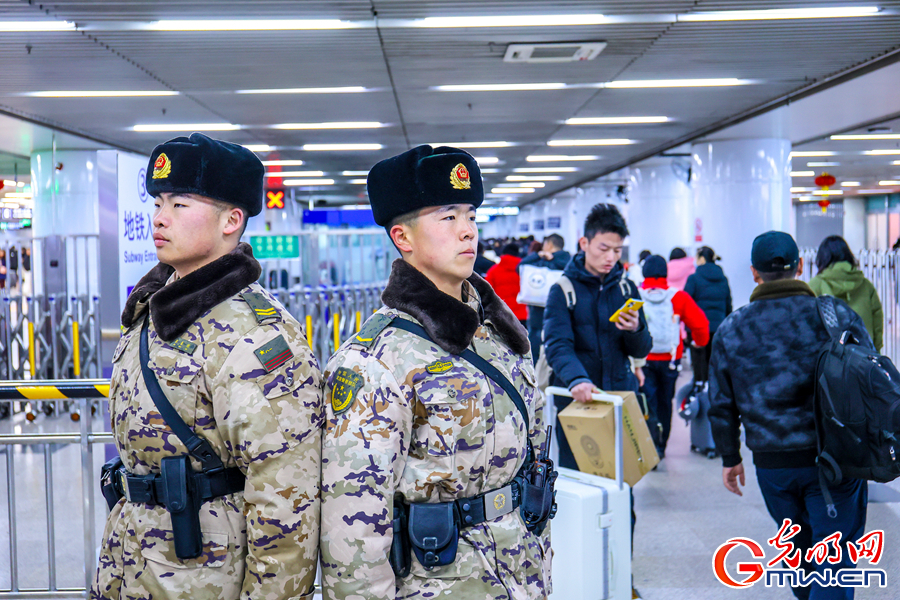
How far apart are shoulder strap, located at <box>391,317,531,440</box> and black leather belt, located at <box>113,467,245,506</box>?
1.55ft

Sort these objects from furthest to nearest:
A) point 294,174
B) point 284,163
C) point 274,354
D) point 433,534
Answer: point 294,174, point 284,163, point 274,354, point 433,534

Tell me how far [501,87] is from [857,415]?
6057 millimetres

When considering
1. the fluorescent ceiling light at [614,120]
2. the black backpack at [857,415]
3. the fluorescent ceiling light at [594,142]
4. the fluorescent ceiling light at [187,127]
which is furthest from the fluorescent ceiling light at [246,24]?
the fluorescent ceiling light at [594,142]

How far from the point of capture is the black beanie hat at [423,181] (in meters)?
1.60

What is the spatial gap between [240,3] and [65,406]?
223 inches

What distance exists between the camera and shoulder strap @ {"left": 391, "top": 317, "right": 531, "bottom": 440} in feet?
5.18

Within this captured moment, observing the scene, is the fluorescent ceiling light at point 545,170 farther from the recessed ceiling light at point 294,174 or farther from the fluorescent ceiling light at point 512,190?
the fluorescent ceiling light at point 512,190

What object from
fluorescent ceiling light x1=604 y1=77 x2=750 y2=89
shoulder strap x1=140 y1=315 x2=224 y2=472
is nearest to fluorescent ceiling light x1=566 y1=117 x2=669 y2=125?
fluorescent ceiling light x1=604 y1=77 x2=750 y2=89

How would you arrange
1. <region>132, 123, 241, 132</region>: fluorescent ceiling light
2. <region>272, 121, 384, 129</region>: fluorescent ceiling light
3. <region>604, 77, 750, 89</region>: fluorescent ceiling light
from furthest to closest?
<region>272, 121, 384, 129</region>: fluorescent ceiling light < <region>132, 123, 241, 132</region>: fluorescent ceiling light < <region>604, 77, 750, 89</region>: fluorescent ceiling light

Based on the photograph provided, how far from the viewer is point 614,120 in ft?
33.1

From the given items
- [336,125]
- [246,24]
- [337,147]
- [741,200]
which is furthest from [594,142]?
[246,24]

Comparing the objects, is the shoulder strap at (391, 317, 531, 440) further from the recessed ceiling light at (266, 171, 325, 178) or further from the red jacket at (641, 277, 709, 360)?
the recessed ceiling light at (266, 171, 325, 178)

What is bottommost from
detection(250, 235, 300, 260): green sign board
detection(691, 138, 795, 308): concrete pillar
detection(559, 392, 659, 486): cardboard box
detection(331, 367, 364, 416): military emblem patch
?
detection(559, 392, 659, 486): cardboard box

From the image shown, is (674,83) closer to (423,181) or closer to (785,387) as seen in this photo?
(785,387)
